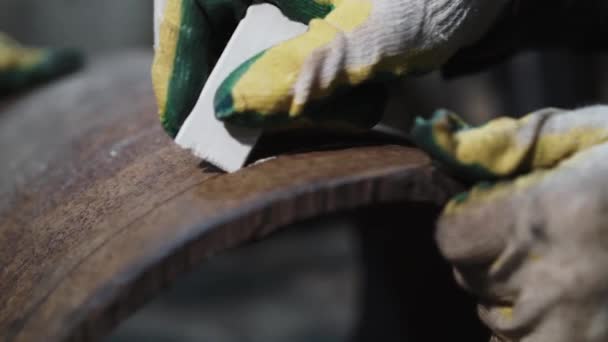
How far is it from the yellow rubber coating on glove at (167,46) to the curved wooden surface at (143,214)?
0.11 m

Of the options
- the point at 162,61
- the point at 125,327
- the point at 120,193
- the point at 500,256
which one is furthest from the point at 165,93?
the point at 125,327

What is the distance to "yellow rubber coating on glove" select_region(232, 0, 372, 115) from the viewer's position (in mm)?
831

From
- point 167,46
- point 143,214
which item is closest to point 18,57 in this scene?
point 167,46

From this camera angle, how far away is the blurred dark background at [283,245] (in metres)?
2.69

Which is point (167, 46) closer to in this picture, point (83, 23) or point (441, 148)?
point (441, 148)

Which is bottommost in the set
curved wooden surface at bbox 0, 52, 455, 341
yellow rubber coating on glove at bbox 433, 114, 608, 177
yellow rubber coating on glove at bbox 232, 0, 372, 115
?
curved wooden surface at bbox 0, 52, 455, 341

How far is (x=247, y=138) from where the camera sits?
3.00 feet

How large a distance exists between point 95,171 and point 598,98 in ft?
7.25

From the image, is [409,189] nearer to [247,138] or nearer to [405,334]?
[247,138]

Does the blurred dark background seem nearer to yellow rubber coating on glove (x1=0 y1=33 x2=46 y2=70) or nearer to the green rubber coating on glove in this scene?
yellow rubber coating on glove (x1=0 y1=33 x2=46 y2=70)

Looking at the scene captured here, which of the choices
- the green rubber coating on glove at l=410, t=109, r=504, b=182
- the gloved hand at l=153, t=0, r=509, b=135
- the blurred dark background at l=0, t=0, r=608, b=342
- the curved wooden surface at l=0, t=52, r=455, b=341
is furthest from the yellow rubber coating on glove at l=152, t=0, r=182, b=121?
the blurred dark background at l=0, t=0, r=608, b=342

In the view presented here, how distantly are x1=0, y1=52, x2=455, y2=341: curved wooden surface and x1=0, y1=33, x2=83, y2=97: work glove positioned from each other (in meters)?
0.90

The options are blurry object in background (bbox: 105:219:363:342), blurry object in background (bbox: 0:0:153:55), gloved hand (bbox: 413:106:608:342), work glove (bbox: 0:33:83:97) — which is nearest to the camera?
gloved hand (bbox: 413:106:608:342)

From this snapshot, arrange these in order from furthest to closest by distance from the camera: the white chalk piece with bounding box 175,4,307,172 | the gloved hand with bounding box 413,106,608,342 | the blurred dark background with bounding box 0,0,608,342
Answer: the blurred dark background with bounding box 0,0,608,342 < the white chalk piece with bounding box 175,4,307,172 < the gloved hand with bounding box 413,106,608,342
